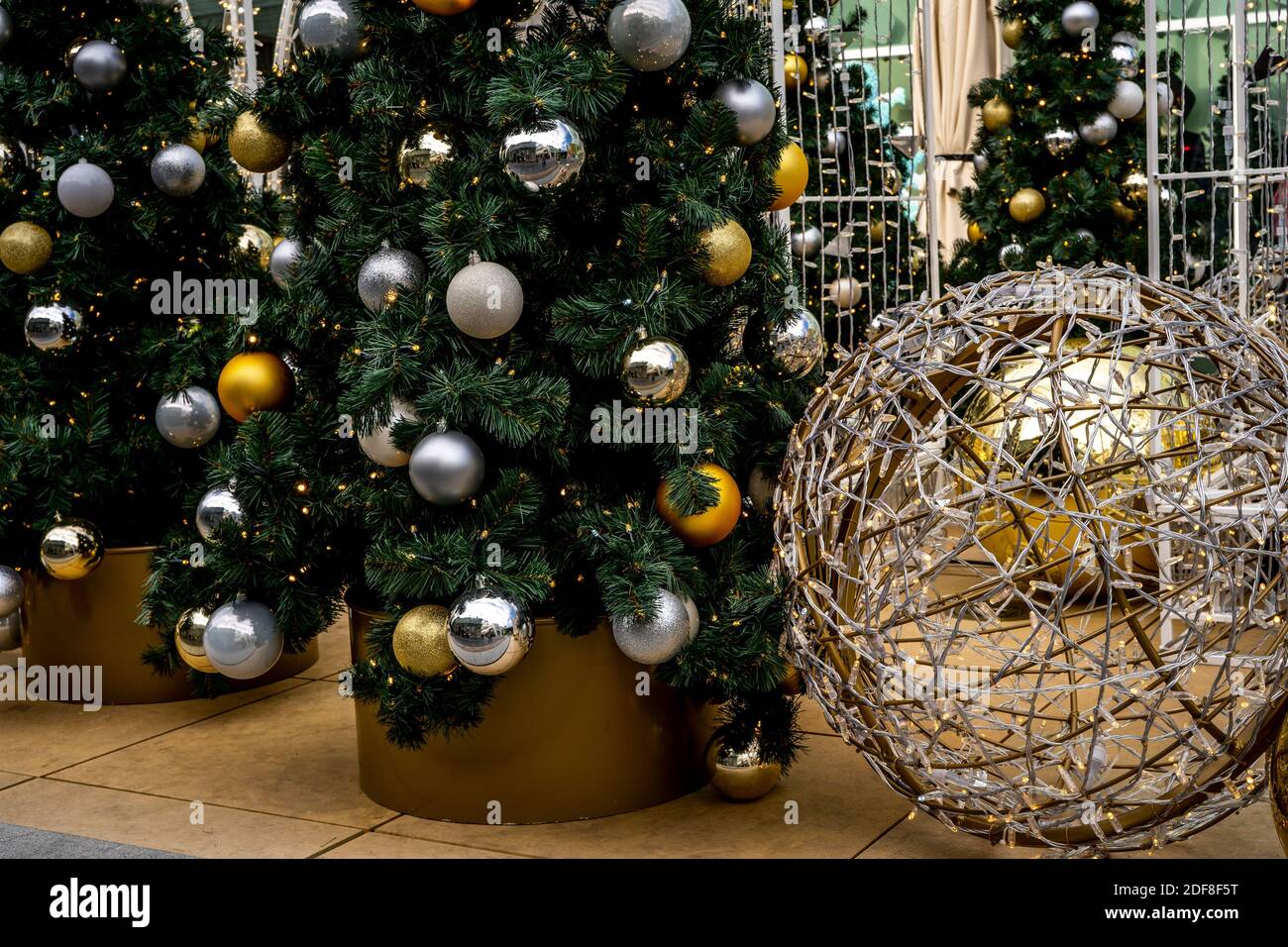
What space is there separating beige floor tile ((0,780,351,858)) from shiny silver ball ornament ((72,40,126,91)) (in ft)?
6.97

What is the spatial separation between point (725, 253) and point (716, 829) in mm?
1316

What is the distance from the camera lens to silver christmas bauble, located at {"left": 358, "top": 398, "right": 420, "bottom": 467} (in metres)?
2.95

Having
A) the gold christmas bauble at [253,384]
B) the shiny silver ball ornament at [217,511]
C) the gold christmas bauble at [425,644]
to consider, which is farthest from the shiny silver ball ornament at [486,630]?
the gold christmas bauble at [253,384]

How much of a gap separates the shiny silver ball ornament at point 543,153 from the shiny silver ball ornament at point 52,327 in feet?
6.29

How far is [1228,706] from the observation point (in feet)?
8.13

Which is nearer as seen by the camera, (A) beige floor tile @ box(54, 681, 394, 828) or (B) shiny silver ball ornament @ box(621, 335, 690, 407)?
(B) shiny silver ball ornament @ box(621, 335, 690, 407)

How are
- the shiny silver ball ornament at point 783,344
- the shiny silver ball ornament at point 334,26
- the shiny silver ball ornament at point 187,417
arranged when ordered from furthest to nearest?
the shiny silver ball ornament at point 187,417 < the shiny silver ball ornament at point 783,344 < the shiny silver ball ornament at point 334,26

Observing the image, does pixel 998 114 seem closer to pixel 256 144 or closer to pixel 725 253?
pixel 725 253

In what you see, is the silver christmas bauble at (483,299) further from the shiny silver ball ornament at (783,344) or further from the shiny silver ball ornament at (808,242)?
the shiny silver ball ornament at (808,242)

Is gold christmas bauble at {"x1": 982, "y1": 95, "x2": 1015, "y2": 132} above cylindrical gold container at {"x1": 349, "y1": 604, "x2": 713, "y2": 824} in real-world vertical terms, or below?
above

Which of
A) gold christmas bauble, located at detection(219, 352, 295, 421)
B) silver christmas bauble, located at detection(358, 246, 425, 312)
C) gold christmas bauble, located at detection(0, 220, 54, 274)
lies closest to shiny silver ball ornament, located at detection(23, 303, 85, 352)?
gold christmas bauble, located at detection(0, 220, 54, 274)

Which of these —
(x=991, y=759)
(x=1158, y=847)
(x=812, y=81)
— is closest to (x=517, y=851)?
(x=991, y=759)

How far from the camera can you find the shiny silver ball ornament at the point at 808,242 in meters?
6.43

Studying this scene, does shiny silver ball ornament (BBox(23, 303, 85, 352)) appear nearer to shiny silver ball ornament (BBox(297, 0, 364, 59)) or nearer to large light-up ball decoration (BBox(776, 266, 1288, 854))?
shiny silver ball ornament (BBox(297, 0, 364, 59))
